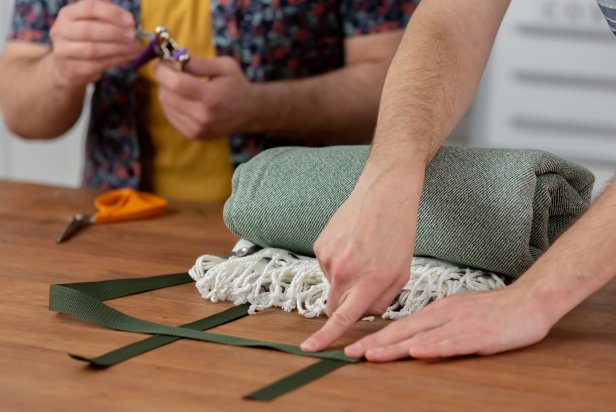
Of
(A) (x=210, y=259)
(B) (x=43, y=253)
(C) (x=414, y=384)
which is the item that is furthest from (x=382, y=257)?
(B) (x=43, y=253)

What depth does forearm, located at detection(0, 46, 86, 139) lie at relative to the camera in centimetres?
179

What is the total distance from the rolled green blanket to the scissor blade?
0.28 m

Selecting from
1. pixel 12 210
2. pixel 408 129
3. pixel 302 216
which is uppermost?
pixel 408 129

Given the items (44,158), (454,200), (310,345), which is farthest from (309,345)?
(44,158)

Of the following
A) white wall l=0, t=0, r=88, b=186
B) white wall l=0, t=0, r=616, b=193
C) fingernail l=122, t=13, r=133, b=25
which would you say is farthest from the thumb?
white wall l=0, t=0, r=88, b=186

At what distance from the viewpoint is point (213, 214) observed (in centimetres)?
156

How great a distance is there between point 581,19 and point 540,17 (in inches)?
4.5

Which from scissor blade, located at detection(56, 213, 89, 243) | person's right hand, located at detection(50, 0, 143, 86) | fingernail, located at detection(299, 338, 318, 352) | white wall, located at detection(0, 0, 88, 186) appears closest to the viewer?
fingernail, located at detection(299, 338, 318, 352)

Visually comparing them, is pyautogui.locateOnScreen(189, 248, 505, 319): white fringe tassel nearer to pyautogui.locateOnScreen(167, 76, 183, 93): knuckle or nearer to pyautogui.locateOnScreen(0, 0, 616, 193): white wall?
pyautogui.locateOnScreen(167, 76, 183, 93): knuckle

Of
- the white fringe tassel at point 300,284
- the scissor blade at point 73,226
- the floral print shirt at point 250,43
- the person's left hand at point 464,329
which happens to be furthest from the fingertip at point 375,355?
the floral print shirt at point 250,43

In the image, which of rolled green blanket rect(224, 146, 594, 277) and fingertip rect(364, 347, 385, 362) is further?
rolled green blanket rect(224, 146, 594, 277)

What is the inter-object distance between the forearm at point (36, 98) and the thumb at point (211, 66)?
251 mm

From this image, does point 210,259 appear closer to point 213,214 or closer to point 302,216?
point 302,216

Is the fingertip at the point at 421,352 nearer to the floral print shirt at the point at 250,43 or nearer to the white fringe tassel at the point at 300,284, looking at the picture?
the white fringe tassel at the point at 300,284
